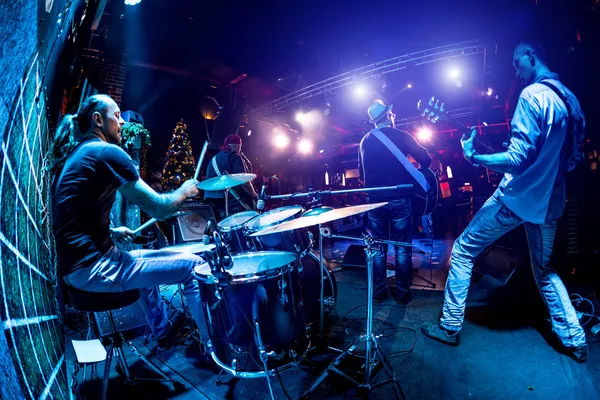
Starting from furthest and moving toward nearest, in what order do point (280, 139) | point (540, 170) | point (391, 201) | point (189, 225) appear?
point (280, 139) → point (189, 225) → point (391, 201) → point (540, 170)

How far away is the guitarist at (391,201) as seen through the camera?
364 cm

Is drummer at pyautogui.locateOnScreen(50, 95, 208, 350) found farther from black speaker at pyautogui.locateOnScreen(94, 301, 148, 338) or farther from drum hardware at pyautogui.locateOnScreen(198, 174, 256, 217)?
black speaker at pyautogui.locateOnScreen(94, 301, 148, 338)

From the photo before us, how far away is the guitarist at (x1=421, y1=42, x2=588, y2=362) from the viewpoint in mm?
2211

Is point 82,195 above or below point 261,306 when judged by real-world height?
above

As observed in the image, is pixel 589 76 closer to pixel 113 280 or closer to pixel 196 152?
pixel 113 280

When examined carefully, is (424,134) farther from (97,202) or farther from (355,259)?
(97,202)

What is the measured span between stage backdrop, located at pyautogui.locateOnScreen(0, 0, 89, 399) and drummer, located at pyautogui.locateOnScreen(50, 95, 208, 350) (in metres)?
0.19

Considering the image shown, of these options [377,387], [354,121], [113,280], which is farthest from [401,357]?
[354,121]

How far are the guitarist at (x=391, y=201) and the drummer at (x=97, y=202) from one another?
254cm

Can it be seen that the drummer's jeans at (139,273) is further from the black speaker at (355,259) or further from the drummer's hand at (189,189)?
the black speaker at (355,259)

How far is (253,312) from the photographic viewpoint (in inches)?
77.9

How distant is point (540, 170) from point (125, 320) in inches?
183

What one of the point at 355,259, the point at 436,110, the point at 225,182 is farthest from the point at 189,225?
the point at 436,110

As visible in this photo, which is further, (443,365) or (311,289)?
(311,289)
